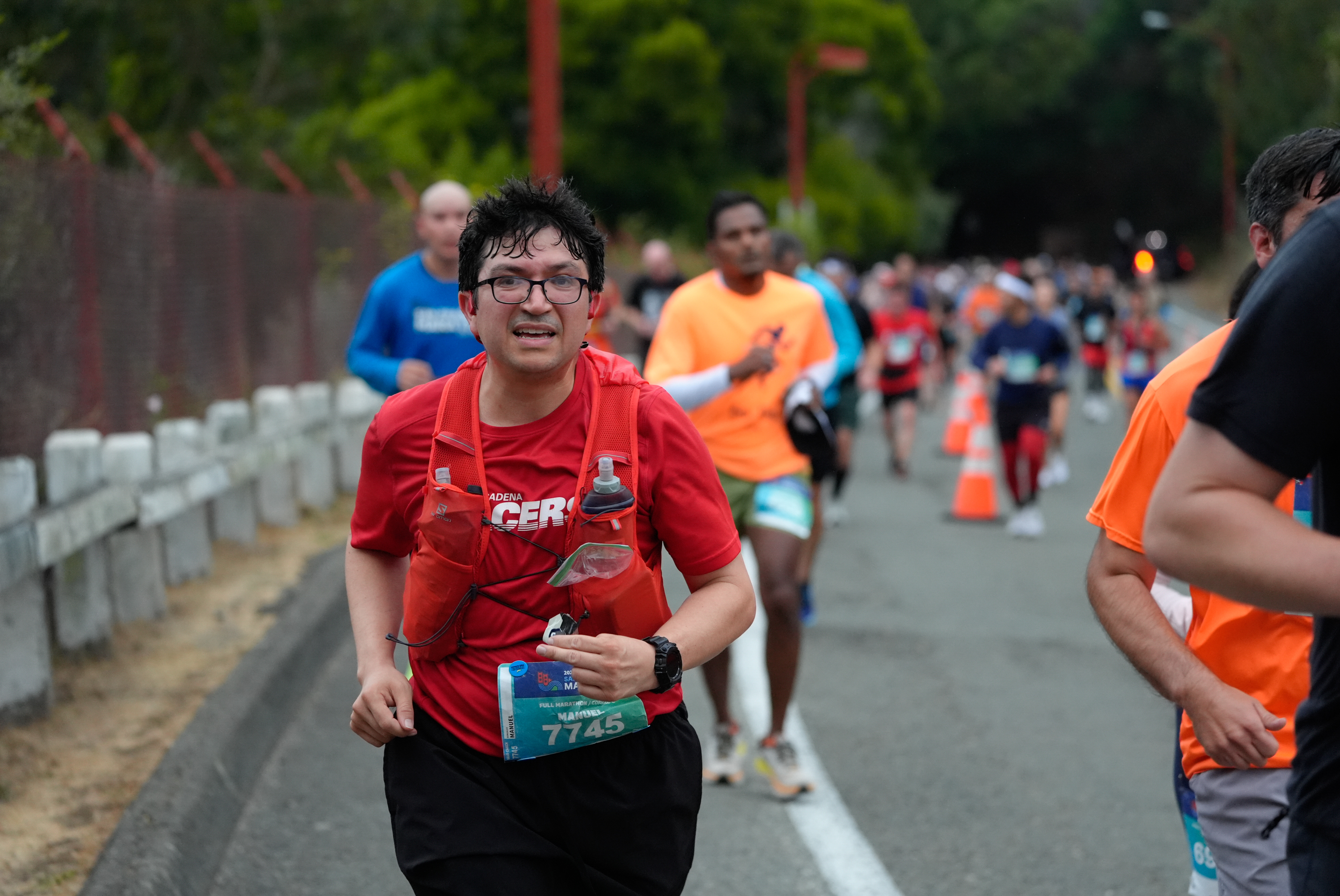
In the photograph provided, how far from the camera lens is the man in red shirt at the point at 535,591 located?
2.95 metres

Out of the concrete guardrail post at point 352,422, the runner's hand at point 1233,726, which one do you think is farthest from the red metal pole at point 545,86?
the runner's hand at point 1233,726

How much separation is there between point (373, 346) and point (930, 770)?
2774 millimetres

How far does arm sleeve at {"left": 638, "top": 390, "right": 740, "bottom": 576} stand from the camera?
3.03 meters

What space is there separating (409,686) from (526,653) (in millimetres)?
239

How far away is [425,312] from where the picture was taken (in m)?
6.87

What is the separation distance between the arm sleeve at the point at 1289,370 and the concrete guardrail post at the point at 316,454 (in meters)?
9.24

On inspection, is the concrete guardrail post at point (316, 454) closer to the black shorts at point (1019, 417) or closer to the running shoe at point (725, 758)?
the black shorts at point (1019, 417)

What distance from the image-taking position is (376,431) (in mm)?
3127

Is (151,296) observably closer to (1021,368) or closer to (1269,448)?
(1021,368)

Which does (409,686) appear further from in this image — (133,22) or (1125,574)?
(133,22)

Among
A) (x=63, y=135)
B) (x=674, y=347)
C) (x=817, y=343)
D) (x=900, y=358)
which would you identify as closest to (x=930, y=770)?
(x=817, y=343)

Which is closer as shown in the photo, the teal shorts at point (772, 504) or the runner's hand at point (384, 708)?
the runner's hand at point (384, 708)

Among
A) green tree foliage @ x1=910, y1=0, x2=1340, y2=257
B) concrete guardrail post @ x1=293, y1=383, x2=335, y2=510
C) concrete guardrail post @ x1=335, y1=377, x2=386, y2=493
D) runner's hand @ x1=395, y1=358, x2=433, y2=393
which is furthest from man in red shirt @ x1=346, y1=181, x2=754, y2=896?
green tree foliage @ x1=910, y1=0, x2=1340, y2=257

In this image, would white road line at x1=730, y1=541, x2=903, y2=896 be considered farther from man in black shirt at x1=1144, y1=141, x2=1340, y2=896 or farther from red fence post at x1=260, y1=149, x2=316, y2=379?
red fence post at x1=260, y1=149, x2=316, y2=379
